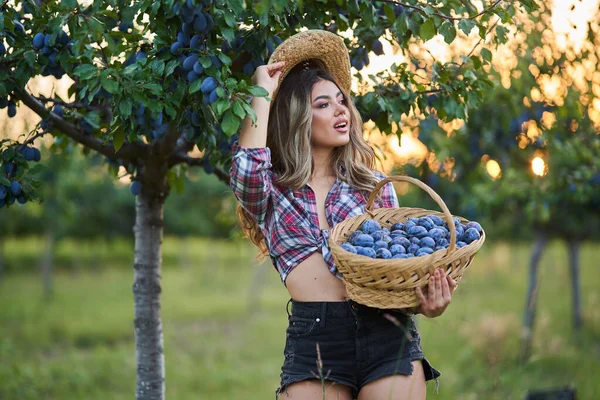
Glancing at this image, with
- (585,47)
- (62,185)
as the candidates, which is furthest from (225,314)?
(585,47)

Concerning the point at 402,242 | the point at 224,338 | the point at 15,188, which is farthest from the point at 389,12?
the point at 224,338

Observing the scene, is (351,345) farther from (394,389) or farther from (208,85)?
(208,85)

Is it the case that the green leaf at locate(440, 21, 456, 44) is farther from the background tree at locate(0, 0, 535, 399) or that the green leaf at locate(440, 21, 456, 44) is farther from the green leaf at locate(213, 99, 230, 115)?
the green leaf at locate(213, 99, 230, 115)

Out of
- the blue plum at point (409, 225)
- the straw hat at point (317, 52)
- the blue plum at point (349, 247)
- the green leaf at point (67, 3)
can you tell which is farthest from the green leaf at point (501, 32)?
the green leaf at point (67, 3)

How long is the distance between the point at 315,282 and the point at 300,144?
1.76ft

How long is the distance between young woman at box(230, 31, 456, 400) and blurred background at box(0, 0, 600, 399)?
40cm

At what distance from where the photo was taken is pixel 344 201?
246cm

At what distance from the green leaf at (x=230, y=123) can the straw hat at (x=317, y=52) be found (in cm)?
47

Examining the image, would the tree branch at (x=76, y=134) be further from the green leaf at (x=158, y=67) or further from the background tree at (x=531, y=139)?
the background tree at (x=531, y=139)

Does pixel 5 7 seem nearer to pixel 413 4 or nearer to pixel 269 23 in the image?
pixel 269 23

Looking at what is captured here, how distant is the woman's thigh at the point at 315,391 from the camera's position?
220cm

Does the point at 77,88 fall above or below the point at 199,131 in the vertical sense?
above

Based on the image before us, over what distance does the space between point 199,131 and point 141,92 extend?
0.43 m

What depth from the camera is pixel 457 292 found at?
2758 mm
